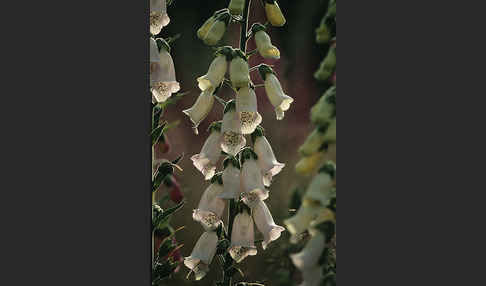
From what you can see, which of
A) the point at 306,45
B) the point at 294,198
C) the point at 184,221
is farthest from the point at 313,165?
the point at 184,221

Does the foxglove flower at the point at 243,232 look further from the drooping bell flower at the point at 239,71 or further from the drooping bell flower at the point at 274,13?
the drooping bell flower at the point at 274,13

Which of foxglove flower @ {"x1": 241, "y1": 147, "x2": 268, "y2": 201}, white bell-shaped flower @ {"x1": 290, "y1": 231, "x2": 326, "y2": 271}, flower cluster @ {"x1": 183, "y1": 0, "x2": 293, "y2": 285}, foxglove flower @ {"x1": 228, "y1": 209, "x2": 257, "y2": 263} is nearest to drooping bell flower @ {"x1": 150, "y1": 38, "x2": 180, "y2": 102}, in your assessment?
flower cluster @ {"x1": 183, "y1": 0, "x2": 293, "y2": 285}

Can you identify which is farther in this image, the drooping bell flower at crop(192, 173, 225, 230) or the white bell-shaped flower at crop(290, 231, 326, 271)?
the drooping bell flower at crop(192, 173, 225, 230)

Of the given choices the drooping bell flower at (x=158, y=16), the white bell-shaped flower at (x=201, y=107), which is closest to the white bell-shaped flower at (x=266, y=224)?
the white bell-shaped flower at (x=201, y=107)

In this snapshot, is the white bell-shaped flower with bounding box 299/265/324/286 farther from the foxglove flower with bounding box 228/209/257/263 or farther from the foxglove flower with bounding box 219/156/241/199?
the foxglove flower with bounding box 219/156/241/199

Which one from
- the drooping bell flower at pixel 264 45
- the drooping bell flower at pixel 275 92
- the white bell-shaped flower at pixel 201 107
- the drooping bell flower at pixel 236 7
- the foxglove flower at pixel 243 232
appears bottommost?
the foxglove flower at pixel 243 232

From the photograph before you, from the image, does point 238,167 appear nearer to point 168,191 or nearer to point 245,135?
point 245,135
